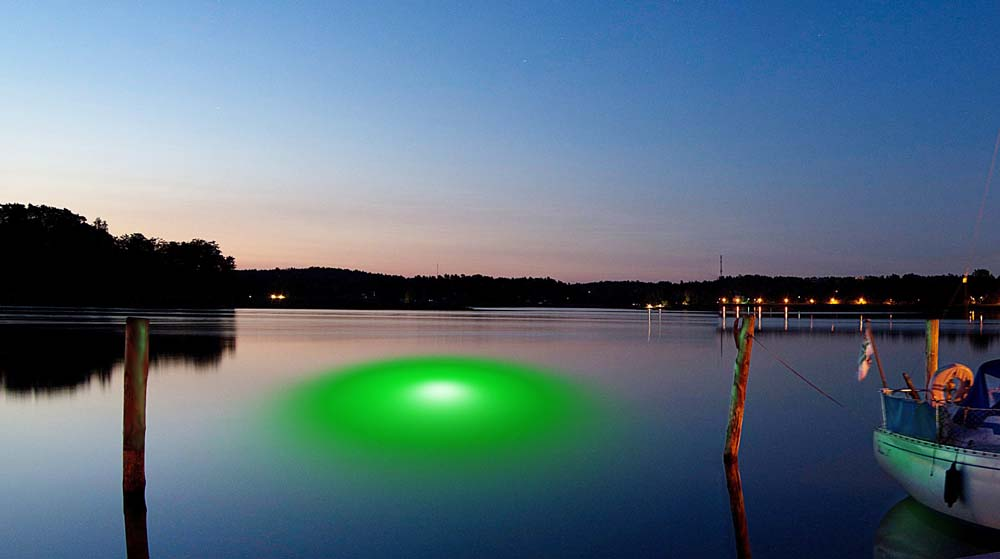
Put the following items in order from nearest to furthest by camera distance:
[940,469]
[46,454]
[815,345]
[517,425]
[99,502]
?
[940,469]
[99,502]
[46,454]
[517,425]
[815,345]

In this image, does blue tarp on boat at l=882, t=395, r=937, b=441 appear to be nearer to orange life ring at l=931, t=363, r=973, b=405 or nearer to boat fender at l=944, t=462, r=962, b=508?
orange life ring at l=931, t=363, r=973, b=405

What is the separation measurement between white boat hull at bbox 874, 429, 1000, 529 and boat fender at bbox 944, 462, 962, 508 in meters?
0.04

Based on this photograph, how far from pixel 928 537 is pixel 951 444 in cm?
141

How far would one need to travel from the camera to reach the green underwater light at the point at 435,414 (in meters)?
17.9

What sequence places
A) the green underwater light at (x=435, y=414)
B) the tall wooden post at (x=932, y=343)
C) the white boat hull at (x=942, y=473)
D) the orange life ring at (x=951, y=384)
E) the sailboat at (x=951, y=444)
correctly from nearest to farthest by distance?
1. the white boat hull at (x=942, y=473)
2. the sailboat at (x=951, y=444)
3. the orange life ring at (x=951, y=384)
4. the green underwater light at (x=435, y=414)
5. the tall wooden post at (x=932, y=343)

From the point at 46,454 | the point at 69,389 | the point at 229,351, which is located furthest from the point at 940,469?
the point at 229,351

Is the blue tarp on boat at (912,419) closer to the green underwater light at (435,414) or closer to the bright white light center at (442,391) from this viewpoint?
the green underwater light at (435,414)

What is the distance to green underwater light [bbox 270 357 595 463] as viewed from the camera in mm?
17859

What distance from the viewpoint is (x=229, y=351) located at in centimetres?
4519

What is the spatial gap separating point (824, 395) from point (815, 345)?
35.0m

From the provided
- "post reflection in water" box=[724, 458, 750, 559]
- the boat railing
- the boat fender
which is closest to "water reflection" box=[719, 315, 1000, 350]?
"post reflection in water" box=[724, 458, 750, 559]

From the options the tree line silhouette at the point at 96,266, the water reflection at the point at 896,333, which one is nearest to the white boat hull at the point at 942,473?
the water reflection at the point at 896,333

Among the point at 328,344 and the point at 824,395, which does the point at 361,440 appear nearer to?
the point at 824,395

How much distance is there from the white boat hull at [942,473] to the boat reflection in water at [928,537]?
28 cm
